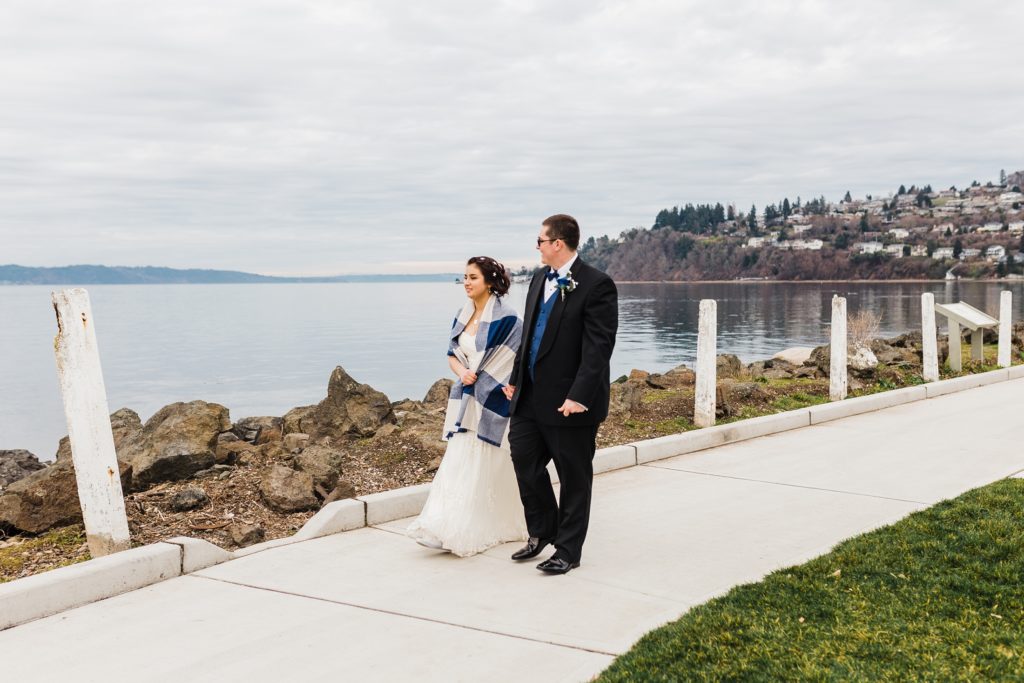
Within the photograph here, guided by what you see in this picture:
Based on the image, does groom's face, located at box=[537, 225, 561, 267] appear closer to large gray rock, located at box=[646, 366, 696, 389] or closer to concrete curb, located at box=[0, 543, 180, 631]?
concrete curb, located at box=[0, 543, 180, 631]

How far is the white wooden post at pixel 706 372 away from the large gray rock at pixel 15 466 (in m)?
9.10

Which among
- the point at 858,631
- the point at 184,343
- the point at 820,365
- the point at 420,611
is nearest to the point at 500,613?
the point at 420,611

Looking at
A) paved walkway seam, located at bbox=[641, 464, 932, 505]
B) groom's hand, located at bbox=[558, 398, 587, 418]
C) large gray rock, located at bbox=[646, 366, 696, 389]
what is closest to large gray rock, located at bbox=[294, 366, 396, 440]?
paved walkway seam, located at bbox=[641, 464, 932, 505]

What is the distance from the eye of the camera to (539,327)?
5.73m

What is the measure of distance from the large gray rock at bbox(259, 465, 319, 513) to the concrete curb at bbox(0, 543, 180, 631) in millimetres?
1629

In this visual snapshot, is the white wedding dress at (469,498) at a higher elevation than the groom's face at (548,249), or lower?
lower

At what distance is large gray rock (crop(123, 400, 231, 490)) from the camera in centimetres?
811

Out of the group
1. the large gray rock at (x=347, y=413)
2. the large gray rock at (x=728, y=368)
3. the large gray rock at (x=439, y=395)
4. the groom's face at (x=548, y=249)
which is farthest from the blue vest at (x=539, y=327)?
the large gray rock at (x=728, y=368)

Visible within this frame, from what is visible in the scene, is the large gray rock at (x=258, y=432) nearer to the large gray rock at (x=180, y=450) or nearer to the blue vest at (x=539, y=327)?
the large gray rock at (x=180, y=450)

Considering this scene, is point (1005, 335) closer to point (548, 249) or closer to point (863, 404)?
point (863, 404)

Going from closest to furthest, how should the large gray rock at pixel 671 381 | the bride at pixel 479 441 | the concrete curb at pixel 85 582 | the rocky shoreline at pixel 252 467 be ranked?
the concrete curb at pixel 85 582
the bride at pixel 479 441
the rocky shoreline at pixel 252 467
the large gray rock at pixel 671 381

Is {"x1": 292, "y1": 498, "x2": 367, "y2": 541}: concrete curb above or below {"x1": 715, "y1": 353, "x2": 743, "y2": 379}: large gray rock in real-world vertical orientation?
above

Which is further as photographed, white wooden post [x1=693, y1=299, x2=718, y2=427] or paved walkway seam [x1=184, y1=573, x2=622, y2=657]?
white wooden post [x1=693, y1=299, x2=718, y2=427]

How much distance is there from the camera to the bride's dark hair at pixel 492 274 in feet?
20.1
